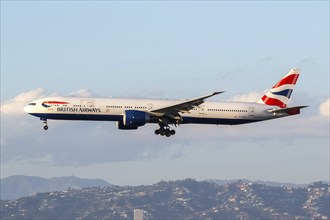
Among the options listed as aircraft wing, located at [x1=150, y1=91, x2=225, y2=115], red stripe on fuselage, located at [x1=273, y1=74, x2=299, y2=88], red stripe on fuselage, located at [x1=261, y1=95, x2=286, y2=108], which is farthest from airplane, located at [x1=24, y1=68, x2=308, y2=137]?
red stripe on fuselage, located at [x1=273, y1=74, x2=299, y2=88]

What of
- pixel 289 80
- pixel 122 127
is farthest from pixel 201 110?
pixel 289 80

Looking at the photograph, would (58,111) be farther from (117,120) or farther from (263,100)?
(263,100)

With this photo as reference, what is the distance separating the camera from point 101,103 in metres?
113

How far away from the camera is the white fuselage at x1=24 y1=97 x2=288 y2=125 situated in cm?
11288

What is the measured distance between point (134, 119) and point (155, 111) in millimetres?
3727

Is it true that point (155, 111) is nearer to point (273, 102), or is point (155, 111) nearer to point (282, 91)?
point (273, 102)

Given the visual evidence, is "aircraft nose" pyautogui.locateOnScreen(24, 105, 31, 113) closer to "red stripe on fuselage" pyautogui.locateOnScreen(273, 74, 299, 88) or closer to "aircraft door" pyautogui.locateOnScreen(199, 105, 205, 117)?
"aircraft door" pyautogui.locateOnScreen(199, 105, 205, 117)

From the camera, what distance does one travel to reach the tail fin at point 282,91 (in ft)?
420

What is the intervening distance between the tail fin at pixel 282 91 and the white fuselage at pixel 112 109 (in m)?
8.08

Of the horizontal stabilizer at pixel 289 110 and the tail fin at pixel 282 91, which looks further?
the tail fin at pixel 282 91

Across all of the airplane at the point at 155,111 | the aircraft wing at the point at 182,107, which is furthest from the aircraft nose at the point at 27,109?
the aircraft wing at the point at 182,107

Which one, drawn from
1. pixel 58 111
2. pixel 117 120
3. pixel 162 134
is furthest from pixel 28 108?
pixel 162 134

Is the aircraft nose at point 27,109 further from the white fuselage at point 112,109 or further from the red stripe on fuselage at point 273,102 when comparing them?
the red stripe on fuselage at point 273,102

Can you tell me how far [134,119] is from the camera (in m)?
113
